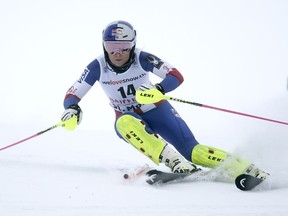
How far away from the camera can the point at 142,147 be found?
3.83m

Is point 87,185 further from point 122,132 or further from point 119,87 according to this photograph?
point 119,87

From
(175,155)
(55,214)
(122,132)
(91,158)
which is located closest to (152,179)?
(175,155)

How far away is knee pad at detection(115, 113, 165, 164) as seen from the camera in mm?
3768

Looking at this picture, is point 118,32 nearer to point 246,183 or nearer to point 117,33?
point 117,33

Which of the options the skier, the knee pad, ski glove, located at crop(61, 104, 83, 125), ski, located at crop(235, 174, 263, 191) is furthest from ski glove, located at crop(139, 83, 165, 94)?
ski, located at crop(235, 174, 263, 191)

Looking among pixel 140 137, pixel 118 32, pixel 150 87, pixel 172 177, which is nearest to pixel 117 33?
pixel 118 32

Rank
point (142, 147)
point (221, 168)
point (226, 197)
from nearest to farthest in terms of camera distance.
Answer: point (226, 197), point (221, 168), point (142, 147)

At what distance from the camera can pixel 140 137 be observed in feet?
12.6

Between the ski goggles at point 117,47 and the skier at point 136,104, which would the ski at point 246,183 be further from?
the ski goggles at point 117,47

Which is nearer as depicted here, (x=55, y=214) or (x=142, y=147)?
(x=55, y=214)

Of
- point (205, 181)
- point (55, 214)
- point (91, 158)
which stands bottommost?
point (91, 158)

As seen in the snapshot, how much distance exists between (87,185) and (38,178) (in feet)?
1.61

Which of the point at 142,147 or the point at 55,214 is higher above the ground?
the point at 55,214

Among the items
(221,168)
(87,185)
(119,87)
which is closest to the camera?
(87,185)
